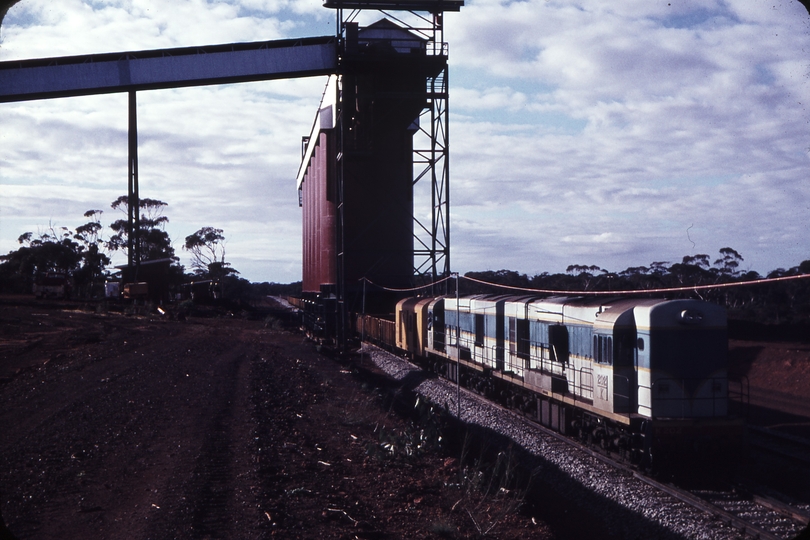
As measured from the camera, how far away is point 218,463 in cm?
1097

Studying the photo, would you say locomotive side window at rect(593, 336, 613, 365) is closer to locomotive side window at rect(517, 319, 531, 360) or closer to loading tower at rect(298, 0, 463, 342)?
locomotive side window at rect(517, 319, 531, 360)

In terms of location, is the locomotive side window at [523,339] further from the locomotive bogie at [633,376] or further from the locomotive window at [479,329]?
the locomotive window at [479,329]

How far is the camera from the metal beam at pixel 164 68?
3850 cm

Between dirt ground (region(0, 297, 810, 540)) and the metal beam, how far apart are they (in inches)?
820

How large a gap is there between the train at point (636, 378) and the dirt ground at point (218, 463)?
3510 millimetres

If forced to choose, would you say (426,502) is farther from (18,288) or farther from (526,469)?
(18,288)

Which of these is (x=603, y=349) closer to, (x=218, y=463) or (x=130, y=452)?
(x=218, y=463)

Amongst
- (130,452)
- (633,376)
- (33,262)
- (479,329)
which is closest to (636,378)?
(633,376)

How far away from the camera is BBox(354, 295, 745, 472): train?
40.2 feet

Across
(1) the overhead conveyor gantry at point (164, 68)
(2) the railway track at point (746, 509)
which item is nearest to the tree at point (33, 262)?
(1) the overhead conveyor gantry at point (164, 68)

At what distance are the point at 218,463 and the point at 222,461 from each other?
0.52ft

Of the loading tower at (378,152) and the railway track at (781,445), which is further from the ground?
the loading tower at (378,152)

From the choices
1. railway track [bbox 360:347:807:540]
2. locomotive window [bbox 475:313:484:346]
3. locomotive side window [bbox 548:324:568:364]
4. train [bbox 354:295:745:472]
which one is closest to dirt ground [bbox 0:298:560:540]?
railway track [bbox 360:347:807:540]

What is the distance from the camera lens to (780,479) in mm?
12383
